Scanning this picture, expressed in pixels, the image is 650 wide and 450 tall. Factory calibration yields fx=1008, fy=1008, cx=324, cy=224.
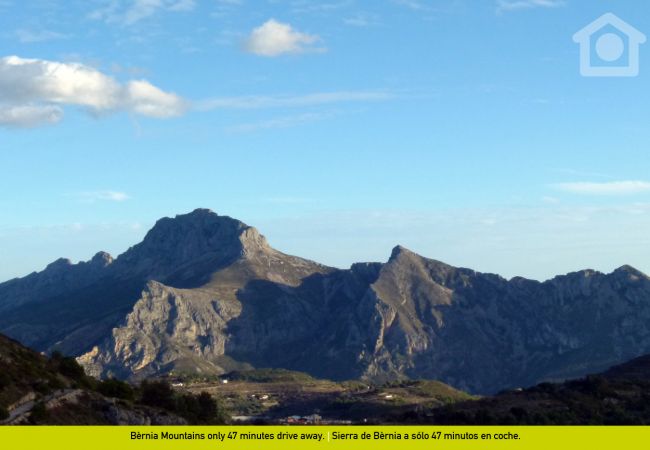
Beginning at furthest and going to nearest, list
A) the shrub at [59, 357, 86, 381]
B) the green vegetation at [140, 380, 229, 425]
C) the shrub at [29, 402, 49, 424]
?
1. the green vegetation at [140, 380, 229, 425]
2. the shrub at [59, 357, 86, 381]
3. the shrub at [29, 402, 49, 424]

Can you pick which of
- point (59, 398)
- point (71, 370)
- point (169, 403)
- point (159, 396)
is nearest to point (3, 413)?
point (59, 398)

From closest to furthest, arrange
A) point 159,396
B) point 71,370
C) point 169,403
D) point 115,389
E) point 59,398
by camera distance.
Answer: point 59,398
point 71,370
point 115,389
point 169,403
point 159,396

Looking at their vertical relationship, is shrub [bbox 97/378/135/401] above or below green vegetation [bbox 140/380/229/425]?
above

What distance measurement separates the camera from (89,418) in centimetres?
14012

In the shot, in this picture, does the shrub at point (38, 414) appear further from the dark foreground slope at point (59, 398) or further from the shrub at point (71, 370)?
the shrub at point (71, 370)

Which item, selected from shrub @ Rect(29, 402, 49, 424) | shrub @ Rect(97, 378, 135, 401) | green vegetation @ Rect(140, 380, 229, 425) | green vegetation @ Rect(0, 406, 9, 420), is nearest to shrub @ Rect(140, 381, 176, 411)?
green vegetation @ Rect(140, 380, 229, 425)

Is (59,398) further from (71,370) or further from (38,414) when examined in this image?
(71,370)

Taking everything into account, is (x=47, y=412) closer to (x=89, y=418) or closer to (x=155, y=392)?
(x=89, y=418)

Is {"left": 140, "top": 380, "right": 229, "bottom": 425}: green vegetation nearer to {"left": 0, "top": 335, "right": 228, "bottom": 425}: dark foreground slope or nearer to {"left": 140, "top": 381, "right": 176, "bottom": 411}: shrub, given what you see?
{"left": 140, "top": 381, "right": 176, "bottom": 411}: shrub

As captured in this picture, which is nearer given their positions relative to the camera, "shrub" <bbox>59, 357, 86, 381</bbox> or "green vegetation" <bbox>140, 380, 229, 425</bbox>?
"shrub" <bbox>59, 357, 86, 381</bbox>

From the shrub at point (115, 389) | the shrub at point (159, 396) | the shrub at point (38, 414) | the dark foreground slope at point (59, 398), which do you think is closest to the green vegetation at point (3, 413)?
the dark foreground slope at point (59, 398)

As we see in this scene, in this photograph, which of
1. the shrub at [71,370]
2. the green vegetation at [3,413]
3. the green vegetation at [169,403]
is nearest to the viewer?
the green vegetation at [3,413]
